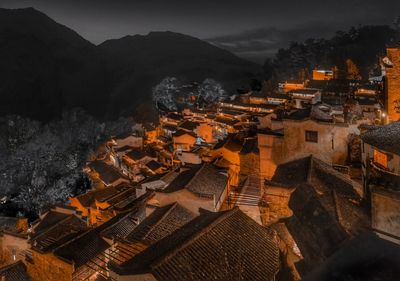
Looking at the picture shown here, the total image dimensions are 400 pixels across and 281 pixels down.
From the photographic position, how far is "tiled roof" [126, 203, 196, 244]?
10383 mm

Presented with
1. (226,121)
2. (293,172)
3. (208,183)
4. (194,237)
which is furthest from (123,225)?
(226,121)

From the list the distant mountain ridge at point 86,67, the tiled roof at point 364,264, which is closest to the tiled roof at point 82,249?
the tiled roof at point 364,264

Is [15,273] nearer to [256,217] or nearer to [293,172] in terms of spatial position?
[256,217]

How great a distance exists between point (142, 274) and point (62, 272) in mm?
6624

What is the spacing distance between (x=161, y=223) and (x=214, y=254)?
3401mm

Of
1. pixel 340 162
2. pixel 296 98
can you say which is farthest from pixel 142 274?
pixel 296 98

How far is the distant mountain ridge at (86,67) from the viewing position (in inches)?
3179

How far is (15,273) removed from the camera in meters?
14.6

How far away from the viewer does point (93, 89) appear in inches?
3799

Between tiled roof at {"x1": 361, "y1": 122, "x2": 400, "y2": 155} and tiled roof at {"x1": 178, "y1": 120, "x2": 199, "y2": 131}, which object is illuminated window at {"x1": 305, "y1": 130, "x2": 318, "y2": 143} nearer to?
tiled roof at {"x1": 361, "y1": 122, "x2": 400, "y2": 155}

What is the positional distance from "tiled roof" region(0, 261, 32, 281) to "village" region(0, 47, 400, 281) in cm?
5

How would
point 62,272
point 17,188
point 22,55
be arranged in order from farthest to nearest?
point 22,55
point 17,188
point 62,272

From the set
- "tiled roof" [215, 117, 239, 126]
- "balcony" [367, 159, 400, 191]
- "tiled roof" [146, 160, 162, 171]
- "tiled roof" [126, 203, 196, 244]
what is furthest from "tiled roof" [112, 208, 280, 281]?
"tiled roof" [215, 117, 239, 126]

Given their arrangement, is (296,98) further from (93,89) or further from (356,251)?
(93,89)
